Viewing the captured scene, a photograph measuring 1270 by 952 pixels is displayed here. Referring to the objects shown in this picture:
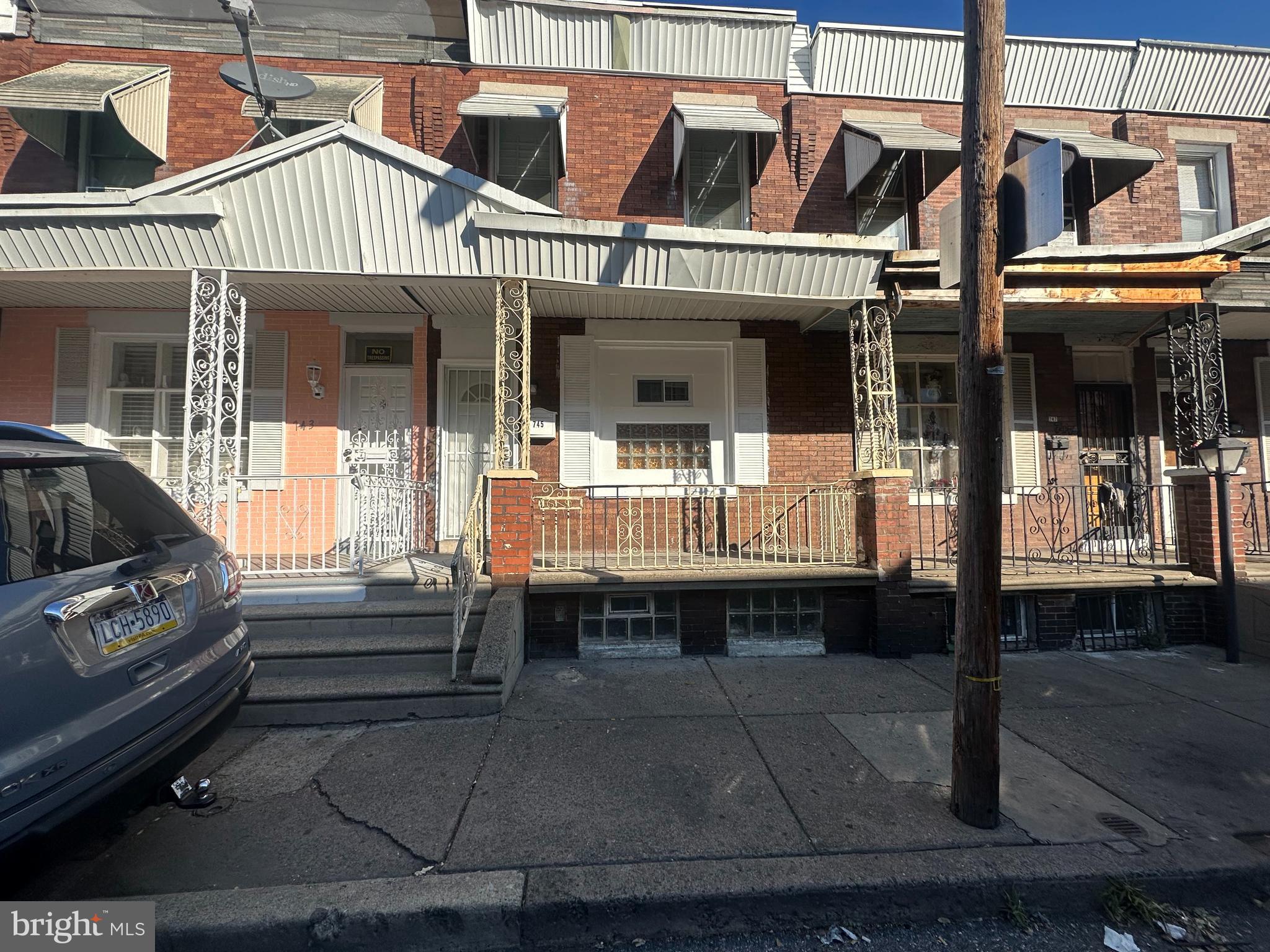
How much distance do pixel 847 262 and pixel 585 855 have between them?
596 cm

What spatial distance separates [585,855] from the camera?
9.23 feet

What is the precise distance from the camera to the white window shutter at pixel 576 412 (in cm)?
749

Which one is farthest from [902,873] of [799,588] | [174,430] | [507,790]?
[174,430]

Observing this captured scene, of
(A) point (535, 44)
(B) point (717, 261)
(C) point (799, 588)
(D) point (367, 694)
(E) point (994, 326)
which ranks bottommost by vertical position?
(D) point (367, 694)

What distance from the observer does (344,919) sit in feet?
7.98

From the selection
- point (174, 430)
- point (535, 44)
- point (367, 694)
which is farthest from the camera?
point (535, 44)

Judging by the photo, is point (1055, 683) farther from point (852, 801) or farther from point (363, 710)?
point (363, 710)

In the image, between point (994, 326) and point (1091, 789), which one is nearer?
point (994, 326)

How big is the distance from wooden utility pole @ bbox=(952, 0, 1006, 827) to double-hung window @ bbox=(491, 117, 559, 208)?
5655 mm

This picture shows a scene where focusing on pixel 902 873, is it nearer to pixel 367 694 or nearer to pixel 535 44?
pixel 367 694

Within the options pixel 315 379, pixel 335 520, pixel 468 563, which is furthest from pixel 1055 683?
pixel 315 379

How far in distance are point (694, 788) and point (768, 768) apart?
1.74 feet

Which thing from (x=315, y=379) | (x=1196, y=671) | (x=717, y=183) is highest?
(x=717, y=183)

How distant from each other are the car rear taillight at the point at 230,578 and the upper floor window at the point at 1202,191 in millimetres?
12012
